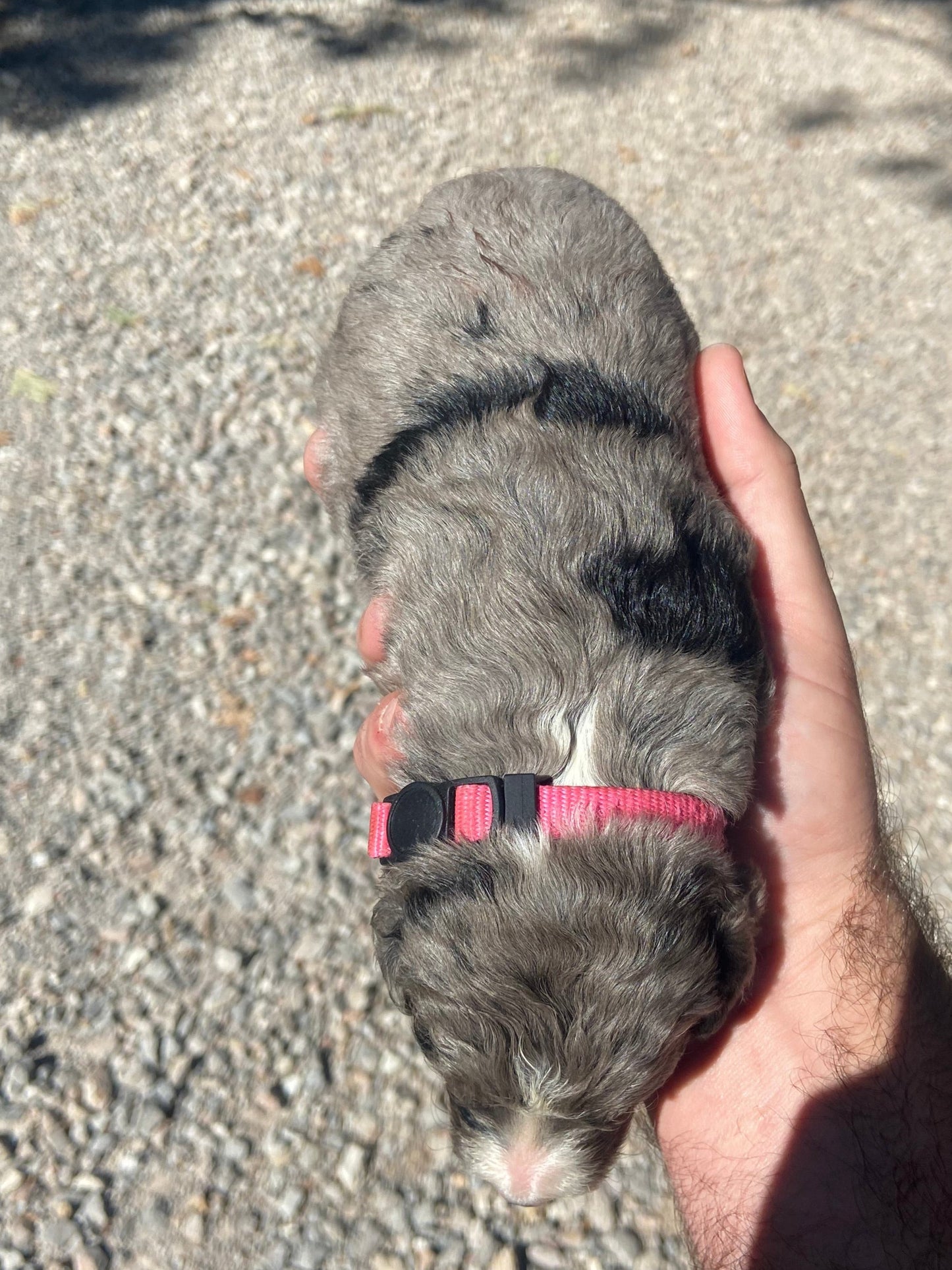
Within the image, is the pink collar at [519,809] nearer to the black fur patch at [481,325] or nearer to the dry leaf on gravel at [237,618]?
the black fur patch at [481,325]

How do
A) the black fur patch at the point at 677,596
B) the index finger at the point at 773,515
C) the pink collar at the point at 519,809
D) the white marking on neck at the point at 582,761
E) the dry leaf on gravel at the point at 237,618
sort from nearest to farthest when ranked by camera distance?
the pink collar at the point at 519,809 → the white marking on neck at the point at 582,761 → the black fur patch at the point at 677,596 → the index finger at the point at 773,515 → the dry leaf on gravel at the point at 237,618

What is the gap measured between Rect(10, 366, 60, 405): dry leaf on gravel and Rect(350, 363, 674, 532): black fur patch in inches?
101

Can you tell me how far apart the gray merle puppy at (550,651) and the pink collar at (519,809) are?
29mm

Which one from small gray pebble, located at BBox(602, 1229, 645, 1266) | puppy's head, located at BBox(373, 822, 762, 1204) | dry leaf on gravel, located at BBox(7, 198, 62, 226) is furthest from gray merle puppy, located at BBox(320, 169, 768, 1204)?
dry leaf on gravel, located at BBox(7, 198, 62, 226)

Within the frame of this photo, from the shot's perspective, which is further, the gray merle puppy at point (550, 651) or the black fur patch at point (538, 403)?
the black fur patch at point (538, 403)

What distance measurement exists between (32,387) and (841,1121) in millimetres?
4662

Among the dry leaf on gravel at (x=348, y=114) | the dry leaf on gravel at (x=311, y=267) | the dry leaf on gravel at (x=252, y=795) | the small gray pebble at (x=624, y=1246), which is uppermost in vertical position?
the dry leaf on gravel at (x=348, y=114)

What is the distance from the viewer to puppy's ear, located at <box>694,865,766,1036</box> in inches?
101

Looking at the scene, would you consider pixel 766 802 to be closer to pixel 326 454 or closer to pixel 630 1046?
pixel 630 1046

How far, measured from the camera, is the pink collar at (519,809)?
2525 millimetres

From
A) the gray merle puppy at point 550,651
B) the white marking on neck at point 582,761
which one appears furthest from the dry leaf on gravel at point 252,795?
the white marking on neck at point 582,761

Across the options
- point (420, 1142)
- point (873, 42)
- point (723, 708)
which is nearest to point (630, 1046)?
point (723, 708)

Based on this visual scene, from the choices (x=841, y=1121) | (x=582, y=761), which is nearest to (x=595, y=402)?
(x=582, y=761)

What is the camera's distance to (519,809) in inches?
99.7
